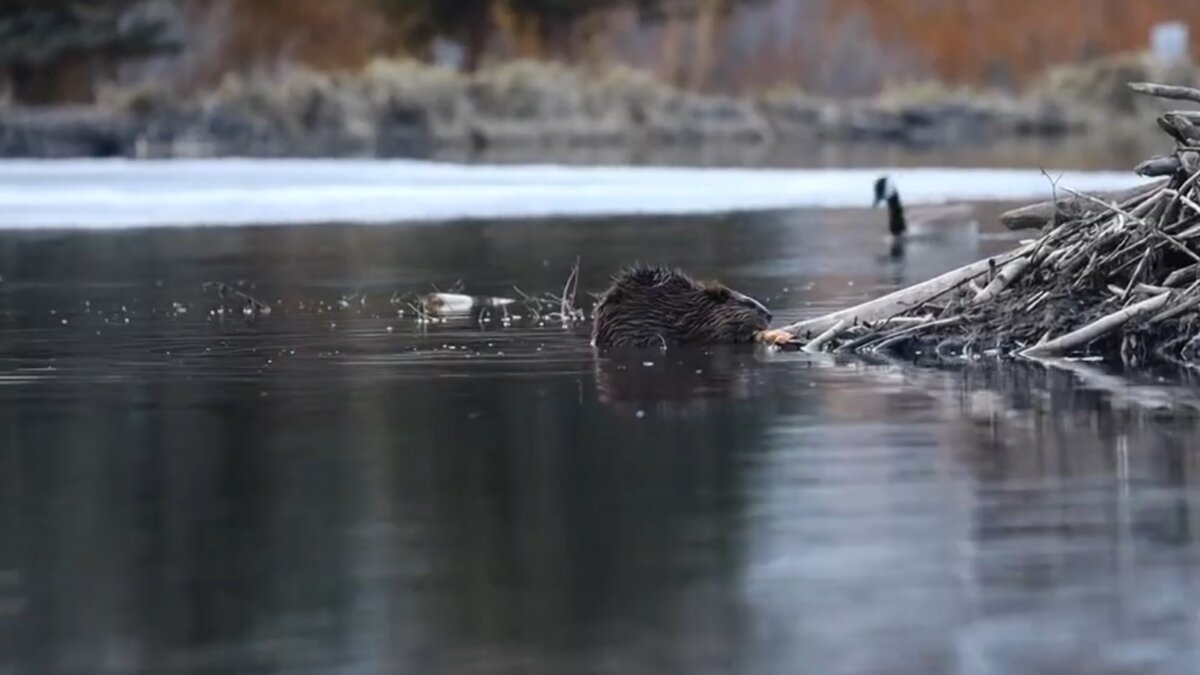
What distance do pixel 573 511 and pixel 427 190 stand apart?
24.3 m

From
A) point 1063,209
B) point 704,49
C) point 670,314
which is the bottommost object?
point 670,314

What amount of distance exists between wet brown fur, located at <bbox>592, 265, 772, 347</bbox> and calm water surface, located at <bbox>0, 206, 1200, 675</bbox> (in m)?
0.28

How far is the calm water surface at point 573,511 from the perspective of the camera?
606cm

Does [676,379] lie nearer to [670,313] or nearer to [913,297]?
[670,313]

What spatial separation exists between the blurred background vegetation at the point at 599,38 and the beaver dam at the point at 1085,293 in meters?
44.6

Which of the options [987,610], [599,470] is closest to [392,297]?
[599,470]

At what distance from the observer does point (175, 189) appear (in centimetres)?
3200

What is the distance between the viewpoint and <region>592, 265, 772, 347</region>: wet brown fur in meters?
13.5

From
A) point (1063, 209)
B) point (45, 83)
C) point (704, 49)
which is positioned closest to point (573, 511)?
point (1063, 209)

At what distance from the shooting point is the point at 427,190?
3186 cm

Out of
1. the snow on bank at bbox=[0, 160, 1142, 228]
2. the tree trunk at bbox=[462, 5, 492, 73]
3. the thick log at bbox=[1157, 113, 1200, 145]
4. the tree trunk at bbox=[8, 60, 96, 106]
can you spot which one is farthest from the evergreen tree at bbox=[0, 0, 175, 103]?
the thick log at bbox=[1157, 113, 1200, 145]

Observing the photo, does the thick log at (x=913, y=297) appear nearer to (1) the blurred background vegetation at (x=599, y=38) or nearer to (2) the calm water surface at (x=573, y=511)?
(2) the calm water surface at (x=573, y=511)

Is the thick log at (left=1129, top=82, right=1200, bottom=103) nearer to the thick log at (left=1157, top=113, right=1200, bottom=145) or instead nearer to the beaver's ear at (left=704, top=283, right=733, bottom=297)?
the thick log at (left=1157, top=113, right=1200, bottom=145)

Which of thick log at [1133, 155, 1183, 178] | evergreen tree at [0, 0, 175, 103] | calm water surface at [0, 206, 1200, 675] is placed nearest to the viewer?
calm water surface at [0, 206, 1200, 675]
